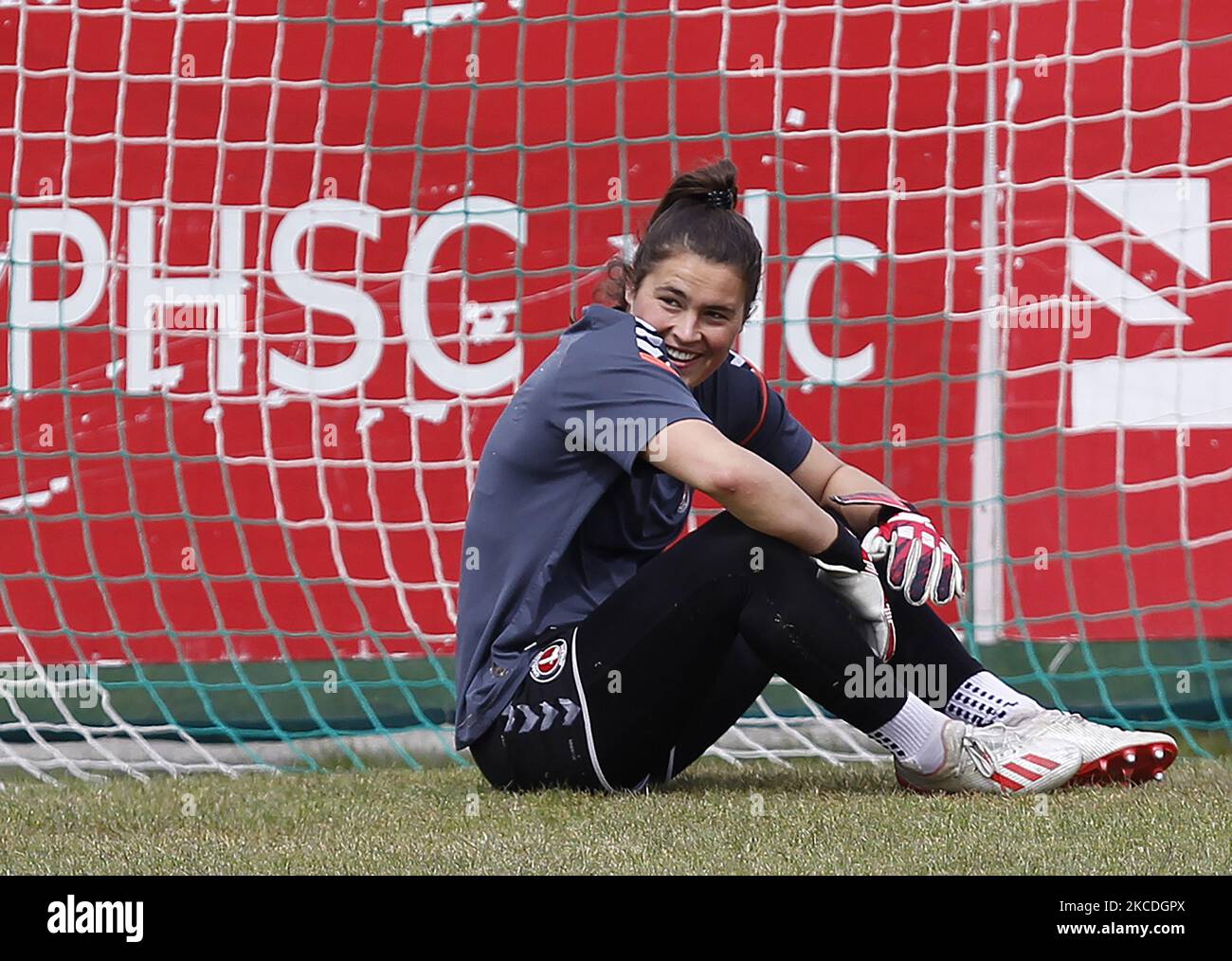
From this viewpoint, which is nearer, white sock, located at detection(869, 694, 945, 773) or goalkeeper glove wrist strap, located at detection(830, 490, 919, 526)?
white sock, located at detection(869, 694, 945, 773)

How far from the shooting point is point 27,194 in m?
4.07

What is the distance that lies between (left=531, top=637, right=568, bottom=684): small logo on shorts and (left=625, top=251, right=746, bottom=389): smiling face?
53 cm

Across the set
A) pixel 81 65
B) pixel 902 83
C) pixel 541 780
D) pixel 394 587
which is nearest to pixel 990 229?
pixel 902 83

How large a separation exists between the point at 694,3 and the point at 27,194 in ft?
5.77

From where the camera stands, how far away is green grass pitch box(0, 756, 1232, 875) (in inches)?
90.9

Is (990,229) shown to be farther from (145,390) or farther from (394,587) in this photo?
(145,390)

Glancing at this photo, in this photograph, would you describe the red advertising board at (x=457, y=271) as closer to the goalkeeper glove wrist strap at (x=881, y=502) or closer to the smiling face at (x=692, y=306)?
the goalkeeper glove wrist strap at (x=881, y=502)
